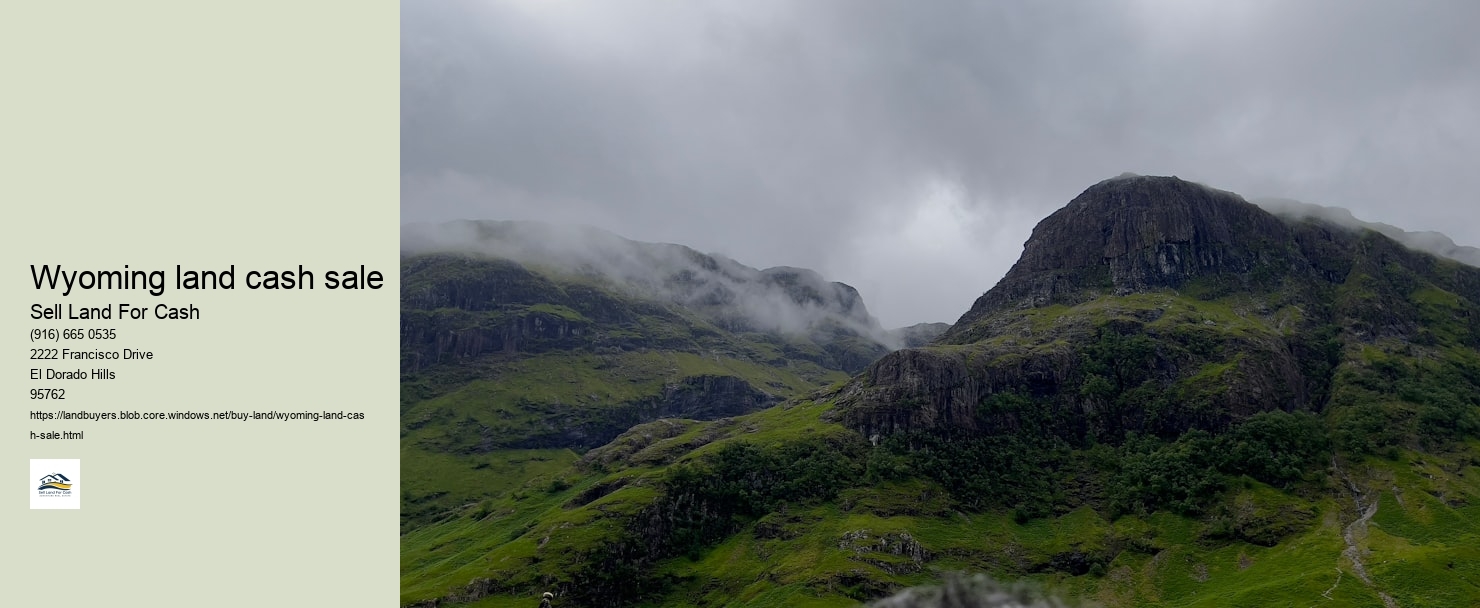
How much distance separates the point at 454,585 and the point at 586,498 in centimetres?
4641

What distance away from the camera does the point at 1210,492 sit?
538 ft

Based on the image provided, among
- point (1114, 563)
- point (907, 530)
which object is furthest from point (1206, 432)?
point (907, 530)
